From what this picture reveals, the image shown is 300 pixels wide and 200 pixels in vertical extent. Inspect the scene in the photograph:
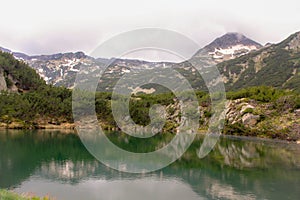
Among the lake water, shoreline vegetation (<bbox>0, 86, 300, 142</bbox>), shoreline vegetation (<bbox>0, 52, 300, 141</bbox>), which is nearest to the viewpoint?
the lake water

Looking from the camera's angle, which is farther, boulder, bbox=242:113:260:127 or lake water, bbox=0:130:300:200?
boulder, bbox=242:113:260:127

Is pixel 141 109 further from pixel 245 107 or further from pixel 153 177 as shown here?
pixel 153 177

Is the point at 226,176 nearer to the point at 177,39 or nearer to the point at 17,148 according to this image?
the point at 177,39

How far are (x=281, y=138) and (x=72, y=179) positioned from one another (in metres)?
73.0

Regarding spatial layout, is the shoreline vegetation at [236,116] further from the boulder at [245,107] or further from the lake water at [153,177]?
the lake water at [153,177]

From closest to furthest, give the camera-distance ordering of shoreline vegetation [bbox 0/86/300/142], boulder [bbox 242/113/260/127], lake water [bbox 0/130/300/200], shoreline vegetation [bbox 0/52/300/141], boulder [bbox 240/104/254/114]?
1. lake water [bbox 0/130/300/200]
2. shoreline vegetation [bbox 0/86/300/142]
3. shoreline vegetation [bbox 0/52/300/141]
4. boulder [bbox 242/113/260/127]
5. boulder [bbox 240/104/254/114]

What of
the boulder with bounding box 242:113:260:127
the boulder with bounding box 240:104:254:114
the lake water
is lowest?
the lake water

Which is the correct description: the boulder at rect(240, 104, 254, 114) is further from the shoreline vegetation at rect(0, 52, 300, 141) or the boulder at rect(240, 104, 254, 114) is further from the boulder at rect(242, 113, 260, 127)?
the boulder at rect(242, 113, 260, 127)

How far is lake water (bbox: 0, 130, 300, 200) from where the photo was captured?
3266 cm

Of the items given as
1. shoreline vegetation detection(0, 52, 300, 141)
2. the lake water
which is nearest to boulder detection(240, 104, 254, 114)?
shoreline vegetation detection(0, 52, 300, 141)

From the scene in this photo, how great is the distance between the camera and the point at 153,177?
133 ft

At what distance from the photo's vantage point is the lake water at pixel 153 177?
32.7 meters

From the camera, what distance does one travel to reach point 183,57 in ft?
111

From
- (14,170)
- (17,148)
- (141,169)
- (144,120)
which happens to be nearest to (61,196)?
(14,170)
